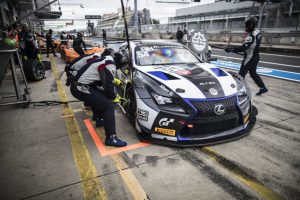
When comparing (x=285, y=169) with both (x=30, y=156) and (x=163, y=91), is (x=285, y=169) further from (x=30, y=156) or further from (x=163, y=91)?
(x=30, y=156)

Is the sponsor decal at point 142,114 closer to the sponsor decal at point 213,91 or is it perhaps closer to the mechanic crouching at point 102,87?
the mechanic crouching at point 102,87

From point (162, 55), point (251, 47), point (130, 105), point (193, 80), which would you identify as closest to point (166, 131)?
point (193, 80)

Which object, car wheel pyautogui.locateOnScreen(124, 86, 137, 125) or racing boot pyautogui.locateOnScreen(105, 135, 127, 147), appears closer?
racing boot pyautogui.locateOnScreen(105, 135, 127, 147)

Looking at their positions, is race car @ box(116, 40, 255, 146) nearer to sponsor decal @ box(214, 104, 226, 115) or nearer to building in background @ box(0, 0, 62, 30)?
sponsor decal @ box(214, 104, 226, 115)

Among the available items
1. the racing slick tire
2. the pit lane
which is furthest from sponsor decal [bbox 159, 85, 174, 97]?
the racing slick tire

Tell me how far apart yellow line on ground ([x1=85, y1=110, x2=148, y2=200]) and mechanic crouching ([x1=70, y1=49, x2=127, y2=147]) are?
1.25 feet

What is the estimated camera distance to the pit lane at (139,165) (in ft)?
7.66

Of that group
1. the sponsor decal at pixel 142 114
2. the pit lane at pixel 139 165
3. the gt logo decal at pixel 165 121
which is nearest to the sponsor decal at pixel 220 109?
the pit lane at pixel 139 165

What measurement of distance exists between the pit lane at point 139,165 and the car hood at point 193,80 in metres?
0.79

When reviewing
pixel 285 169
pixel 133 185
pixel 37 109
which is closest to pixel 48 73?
pixel 37 109

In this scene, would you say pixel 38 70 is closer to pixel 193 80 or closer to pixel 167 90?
pixel 167 90

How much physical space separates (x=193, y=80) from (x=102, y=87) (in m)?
1.40

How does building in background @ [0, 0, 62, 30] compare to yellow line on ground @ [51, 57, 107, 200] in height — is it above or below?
above

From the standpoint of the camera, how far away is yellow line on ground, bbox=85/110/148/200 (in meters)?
2.28
